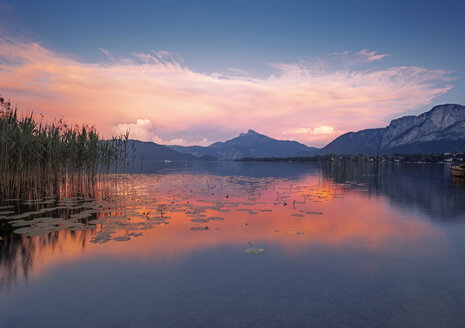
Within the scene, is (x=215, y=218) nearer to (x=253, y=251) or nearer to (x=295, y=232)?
(x=295, y=232)

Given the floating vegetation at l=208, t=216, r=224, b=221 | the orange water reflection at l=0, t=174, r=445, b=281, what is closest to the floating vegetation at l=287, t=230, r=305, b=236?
the orange water reflection at l=0, t=174, r=445, b=281

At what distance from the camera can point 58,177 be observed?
2867cm

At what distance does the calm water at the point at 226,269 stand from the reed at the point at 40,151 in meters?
7.29

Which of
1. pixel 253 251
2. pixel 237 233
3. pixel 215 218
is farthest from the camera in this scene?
pixel 215 218

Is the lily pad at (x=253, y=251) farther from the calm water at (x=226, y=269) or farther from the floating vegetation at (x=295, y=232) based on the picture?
the floating vegetation at (x=295, y=232)

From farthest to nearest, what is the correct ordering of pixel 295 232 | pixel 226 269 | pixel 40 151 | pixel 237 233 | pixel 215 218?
pixel 40 151 → pixel 215 218 → pixel 295 232 → pixel 237 233 → pixel 226 269

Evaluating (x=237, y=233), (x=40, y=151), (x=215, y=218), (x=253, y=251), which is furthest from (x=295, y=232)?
(x=40, y=151)

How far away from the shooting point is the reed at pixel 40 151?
23578 millimetres

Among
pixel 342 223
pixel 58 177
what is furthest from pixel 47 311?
pixel 58 177

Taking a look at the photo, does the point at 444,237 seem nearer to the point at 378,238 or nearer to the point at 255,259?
the point at 378,238

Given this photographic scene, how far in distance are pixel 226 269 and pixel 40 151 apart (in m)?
25.1

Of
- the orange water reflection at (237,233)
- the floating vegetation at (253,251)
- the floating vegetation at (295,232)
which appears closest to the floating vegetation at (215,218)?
the orange water reflection at (237,233)

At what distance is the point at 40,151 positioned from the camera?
2559cm

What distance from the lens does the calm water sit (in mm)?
6855
